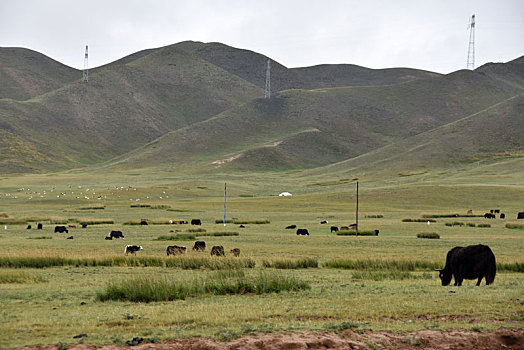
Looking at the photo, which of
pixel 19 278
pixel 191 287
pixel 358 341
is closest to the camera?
pixel 358 341

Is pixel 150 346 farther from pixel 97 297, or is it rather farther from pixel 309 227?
pixel 309 227

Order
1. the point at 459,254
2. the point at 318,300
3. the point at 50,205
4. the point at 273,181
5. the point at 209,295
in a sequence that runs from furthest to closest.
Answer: the point at 273,181 → the point at 50,205 → the point at 459,254 → the point at 209,295 → the point at 318,300

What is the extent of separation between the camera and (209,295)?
18.9m

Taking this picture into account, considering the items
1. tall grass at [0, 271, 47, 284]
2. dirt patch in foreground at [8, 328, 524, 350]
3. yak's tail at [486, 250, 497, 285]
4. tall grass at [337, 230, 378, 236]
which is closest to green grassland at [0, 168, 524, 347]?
tall grass at [0, 271, 47, 284]

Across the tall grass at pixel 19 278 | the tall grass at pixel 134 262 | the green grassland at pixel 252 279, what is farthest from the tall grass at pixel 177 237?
the tall grass at pixel 19 278

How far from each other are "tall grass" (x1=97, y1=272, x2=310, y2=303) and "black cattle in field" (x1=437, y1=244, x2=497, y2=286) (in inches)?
199

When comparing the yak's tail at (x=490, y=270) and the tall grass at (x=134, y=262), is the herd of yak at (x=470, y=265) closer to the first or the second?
the yak's tail at (x=490, y=270)

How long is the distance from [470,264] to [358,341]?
8.76 metres

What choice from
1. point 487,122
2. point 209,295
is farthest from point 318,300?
point 487,122

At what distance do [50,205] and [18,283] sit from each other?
2774 inches

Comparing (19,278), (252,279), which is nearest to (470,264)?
(252,279)

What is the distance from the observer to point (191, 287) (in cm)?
1894

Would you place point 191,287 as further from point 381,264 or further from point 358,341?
point 381,264

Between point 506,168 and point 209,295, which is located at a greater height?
point 506,168
